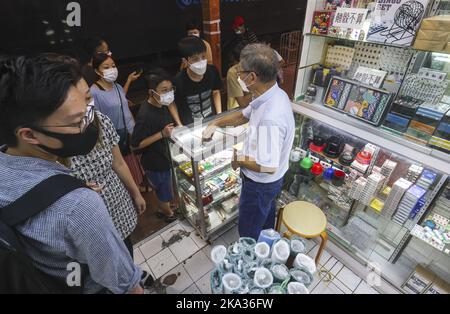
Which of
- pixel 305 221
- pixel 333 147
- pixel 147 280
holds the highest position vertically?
pixel 333 147

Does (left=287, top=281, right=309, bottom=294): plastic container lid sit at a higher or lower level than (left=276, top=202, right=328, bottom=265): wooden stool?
higher

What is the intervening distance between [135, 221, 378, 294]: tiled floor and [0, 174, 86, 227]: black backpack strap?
218 cm

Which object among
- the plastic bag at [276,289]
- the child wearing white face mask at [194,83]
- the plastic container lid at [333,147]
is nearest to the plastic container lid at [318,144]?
the plastic container lid at [333,147]

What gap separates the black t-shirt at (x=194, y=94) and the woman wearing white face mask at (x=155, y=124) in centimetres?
38

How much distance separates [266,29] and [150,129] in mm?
6617

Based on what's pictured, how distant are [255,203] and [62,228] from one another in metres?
1.79

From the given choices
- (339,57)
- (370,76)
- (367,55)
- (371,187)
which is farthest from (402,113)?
(339,57)

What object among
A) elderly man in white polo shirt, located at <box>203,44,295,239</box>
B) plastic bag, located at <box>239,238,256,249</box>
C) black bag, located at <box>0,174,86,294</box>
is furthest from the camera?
elderly man in white polo shirt, located at <box>203,44,295,239</box>

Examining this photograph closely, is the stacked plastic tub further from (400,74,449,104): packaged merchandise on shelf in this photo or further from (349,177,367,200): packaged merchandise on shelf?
(400,74,449,104): packaged merchandise on shelf

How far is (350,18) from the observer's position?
2.29 metres

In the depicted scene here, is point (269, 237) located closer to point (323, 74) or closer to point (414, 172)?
point (414, 172)

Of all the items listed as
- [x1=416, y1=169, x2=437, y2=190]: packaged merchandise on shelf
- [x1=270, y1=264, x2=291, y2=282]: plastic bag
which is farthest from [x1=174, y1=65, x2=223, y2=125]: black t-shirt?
[x1=416, y1=169, x2=437, y2=190]: packaged merchandise on shelf

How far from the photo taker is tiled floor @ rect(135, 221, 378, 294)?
2738mm

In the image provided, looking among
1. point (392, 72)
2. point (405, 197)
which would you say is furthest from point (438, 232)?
point (392, 72)
